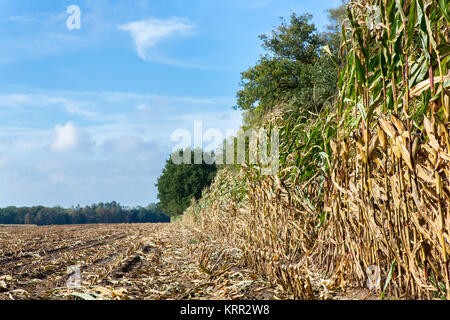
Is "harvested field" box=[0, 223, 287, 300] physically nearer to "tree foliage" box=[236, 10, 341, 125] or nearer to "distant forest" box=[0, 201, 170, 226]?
"tree foliage" box=[236, 10, 341, 125]

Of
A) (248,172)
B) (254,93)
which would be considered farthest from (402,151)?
(254,93)

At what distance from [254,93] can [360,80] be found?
67.0 feet

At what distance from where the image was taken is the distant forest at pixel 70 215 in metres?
A: 68.4

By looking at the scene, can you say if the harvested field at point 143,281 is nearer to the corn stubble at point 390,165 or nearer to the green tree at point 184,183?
the corn stubble at point 390,165

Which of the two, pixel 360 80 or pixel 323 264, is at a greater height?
pixel 360 80

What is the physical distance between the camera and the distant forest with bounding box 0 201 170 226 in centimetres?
6844

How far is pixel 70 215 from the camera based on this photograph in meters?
72.3

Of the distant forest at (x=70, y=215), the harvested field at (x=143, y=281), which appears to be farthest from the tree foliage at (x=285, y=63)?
the distant forest at (x=70, y=215)

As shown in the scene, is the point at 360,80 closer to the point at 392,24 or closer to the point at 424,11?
the point at 392,24

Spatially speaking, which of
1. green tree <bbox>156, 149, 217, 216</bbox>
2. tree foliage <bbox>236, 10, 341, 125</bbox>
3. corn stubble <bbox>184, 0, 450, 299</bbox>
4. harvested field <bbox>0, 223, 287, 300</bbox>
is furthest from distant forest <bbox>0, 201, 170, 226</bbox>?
corn stubble <bbox>184, 0, 450, 299</bbox>

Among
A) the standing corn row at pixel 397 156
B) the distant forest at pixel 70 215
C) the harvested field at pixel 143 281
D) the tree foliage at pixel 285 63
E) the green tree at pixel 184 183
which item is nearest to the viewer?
the standing corn row at pixel 397 156

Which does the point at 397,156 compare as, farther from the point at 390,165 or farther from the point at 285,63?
the point at 285,63
